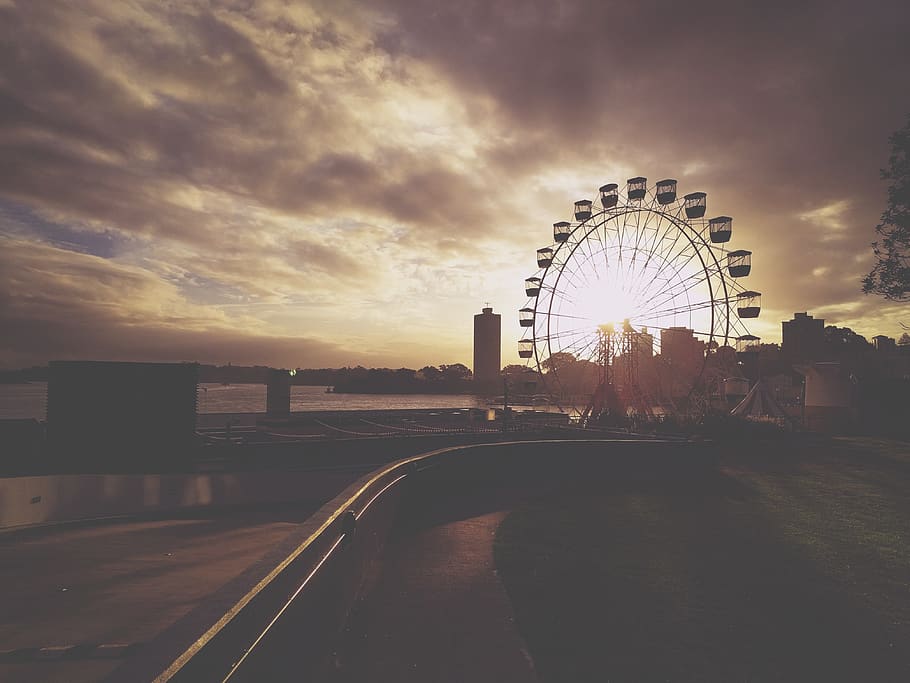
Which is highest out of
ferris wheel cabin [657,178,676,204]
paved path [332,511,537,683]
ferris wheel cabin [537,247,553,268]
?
ferris wheel cabin [657,178,676,204]

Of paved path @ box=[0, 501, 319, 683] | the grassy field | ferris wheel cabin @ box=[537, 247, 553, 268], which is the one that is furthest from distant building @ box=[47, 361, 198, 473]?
ferris wheel cabin @ box=[537, 247, 553, 268]

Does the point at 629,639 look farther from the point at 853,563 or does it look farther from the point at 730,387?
the point at 730,387

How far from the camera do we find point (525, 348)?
161ft

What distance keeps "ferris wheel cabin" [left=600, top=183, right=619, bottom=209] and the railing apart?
3858cm

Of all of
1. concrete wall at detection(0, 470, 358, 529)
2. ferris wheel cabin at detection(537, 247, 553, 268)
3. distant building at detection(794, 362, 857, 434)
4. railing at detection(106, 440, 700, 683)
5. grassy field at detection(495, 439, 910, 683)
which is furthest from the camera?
ferris wheel cabin at detection(537, 247, 553, 268)

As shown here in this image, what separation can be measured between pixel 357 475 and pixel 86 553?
8.74m

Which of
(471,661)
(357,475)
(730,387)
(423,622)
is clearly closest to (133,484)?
(357,475)

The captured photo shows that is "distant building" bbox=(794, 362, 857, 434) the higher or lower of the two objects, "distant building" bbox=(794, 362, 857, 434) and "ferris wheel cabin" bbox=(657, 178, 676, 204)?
the lower

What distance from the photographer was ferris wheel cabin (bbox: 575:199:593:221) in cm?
4497

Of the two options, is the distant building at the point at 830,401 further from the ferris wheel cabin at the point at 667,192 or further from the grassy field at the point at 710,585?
the grassy field at the point at 710,585

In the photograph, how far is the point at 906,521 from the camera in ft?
41.0

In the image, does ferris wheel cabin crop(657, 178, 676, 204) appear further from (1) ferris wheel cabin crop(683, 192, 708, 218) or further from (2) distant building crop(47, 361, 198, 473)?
(2) distant building crop(47, 361, 198, 473)

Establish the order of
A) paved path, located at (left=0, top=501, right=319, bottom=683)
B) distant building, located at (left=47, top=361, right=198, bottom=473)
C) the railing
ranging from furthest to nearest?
distant building, located at (left=47, top=361, right=198, bottom=473)
paved path, located at (left=0, top=501, right=319, bottom=683)
the railing

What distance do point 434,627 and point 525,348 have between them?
4340 cm
